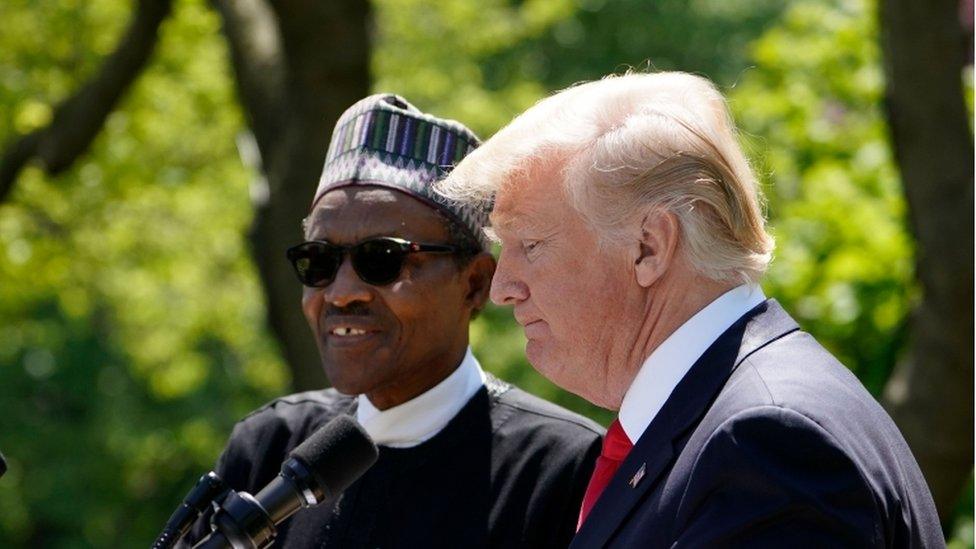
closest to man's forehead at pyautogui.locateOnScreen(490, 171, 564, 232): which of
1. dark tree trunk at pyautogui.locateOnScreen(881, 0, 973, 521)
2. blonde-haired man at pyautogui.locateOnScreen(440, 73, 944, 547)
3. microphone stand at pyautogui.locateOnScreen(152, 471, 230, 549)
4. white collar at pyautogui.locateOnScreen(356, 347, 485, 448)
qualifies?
blonde-haired man at pyautogui.locateOnScreen(440, 73, 944, 547)

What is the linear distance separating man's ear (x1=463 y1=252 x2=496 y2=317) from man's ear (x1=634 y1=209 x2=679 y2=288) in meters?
1.24

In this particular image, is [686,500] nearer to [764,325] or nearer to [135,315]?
[764,325]

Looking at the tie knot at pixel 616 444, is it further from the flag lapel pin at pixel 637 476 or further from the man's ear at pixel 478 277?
the man's ear at pixel 478 277

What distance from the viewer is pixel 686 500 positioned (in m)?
2.32

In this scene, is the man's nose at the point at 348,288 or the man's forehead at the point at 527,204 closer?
the man's forehead at the point at 527,204

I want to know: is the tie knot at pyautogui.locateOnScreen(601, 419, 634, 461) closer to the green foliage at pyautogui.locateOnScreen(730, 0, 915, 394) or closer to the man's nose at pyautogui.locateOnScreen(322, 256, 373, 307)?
the man's nose at pyautogui.locateOnScreen(322, 256, 373, 307)

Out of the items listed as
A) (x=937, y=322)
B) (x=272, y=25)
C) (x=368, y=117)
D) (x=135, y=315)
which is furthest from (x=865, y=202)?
(x=135, y=315)

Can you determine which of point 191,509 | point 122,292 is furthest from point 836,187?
point 122,292

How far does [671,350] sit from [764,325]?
16 centimetres

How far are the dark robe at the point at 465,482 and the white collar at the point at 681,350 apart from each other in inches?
38.5

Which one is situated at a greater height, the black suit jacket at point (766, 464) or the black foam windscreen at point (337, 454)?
the black suit jacket at point (766, 464)

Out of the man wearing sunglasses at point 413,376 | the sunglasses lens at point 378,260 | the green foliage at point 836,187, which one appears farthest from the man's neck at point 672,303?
the green foliage at point 836,187

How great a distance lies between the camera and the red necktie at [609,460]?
9.03ft

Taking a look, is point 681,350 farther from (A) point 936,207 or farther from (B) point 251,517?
(A) point 936,207
